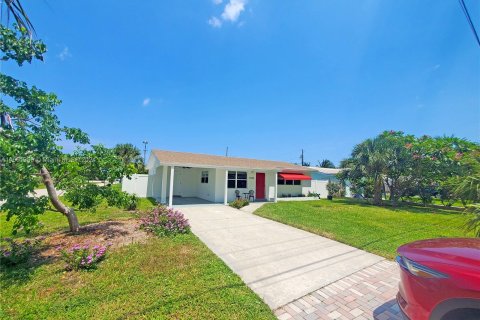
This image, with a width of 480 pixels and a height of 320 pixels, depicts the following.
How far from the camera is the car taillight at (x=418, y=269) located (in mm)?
2166

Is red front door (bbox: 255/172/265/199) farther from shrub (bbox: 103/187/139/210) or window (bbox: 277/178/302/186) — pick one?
shrub (bbox: 103/187/139/210)

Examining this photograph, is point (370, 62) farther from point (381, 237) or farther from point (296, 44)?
point (381, 237)

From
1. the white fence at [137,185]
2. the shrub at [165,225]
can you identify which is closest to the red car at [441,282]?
the shrub at [165,225]

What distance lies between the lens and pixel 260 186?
1828 centimetres

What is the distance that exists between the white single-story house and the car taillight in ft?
40.6

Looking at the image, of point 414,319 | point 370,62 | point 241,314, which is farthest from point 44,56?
point 370,62

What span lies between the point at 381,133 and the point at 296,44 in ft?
45.4

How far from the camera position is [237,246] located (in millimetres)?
6324

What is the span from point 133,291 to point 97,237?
3.59 meters

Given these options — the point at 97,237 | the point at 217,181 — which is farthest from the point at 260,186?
the point at 97,237

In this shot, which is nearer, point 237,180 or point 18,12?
point 18,12

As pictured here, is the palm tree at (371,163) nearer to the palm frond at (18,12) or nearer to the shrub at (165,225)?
the shrub at (165,225)

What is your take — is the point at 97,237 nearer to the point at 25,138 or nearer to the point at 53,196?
the point at 53,196

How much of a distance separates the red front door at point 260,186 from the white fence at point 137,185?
9.95 meters
